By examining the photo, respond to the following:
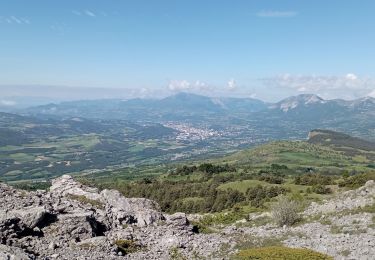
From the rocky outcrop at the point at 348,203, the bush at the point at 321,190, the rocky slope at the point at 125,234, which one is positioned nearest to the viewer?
the rocky slope at the point at 125,234

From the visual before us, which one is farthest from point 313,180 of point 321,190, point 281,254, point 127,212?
point 281,254

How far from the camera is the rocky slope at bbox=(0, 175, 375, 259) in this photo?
98.7 ft

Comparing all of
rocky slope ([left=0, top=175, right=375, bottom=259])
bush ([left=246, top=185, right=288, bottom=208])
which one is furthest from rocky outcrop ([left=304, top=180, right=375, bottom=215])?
bush ([left=246, top=185, right=288, bottom=208])

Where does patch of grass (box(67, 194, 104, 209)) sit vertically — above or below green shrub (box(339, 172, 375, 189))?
above

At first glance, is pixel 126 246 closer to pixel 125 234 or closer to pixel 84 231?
pixel 125 234

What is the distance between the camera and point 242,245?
1403 inches

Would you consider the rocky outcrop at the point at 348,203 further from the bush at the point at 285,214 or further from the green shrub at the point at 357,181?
the green shrub at the point at 357,181

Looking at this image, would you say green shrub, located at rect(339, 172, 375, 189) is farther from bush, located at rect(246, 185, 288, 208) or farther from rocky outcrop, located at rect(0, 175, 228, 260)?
rocky outcrop, located at rect(0, 175, 228, 260)

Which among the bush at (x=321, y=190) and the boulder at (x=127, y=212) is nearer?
the boulder at (x=127, y=212)

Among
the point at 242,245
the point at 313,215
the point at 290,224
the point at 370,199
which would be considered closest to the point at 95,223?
the point at 242,245

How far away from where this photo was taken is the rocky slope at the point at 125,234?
98.7 feet

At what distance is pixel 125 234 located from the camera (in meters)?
35.8

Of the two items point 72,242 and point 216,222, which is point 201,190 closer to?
point 216,222

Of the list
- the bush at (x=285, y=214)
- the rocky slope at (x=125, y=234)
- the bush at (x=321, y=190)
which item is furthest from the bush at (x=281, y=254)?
the bush at (x=321, y=190)
